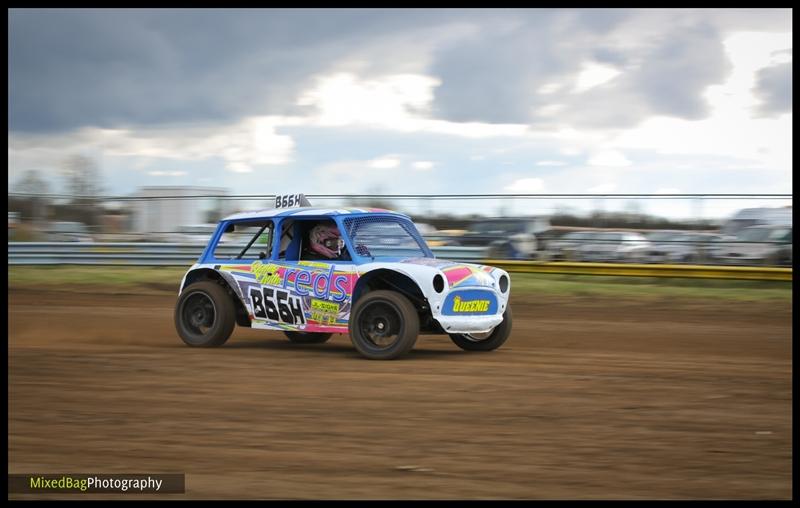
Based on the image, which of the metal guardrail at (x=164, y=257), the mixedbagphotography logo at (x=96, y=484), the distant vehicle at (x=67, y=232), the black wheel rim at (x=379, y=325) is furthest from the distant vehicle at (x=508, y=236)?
the mixedbagphotography logo at (x=96, y=484)

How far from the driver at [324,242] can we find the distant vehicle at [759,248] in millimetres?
9096

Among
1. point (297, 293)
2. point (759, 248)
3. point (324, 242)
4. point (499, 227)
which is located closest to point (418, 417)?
point (297, 293)

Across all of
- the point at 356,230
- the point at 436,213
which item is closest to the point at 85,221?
the point at 436,213

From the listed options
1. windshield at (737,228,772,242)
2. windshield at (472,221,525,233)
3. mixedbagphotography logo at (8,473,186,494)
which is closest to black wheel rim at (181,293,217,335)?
mixedbagphotography logo at (8,473,186,494)

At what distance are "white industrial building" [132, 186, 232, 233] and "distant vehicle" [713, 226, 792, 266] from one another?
9.99 m

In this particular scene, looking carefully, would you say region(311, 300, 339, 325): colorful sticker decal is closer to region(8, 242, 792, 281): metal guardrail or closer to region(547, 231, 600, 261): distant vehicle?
region(8, 242, 792, 281): metal guardrail

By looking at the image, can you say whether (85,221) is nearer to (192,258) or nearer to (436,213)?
(192,258)

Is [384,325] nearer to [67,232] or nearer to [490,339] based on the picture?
[490,339]

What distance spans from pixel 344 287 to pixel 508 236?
9017 millimetres

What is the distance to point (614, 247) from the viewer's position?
17984 mm

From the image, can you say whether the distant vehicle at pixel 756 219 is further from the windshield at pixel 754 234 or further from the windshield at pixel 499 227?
the windshield at pixel 499 227

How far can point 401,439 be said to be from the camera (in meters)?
6.05

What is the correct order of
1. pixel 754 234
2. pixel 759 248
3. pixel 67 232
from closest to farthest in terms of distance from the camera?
pixel 759 248 → pixel 754 234 → pixel 67 232

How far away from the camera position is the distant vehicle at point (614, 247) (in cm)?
1778
